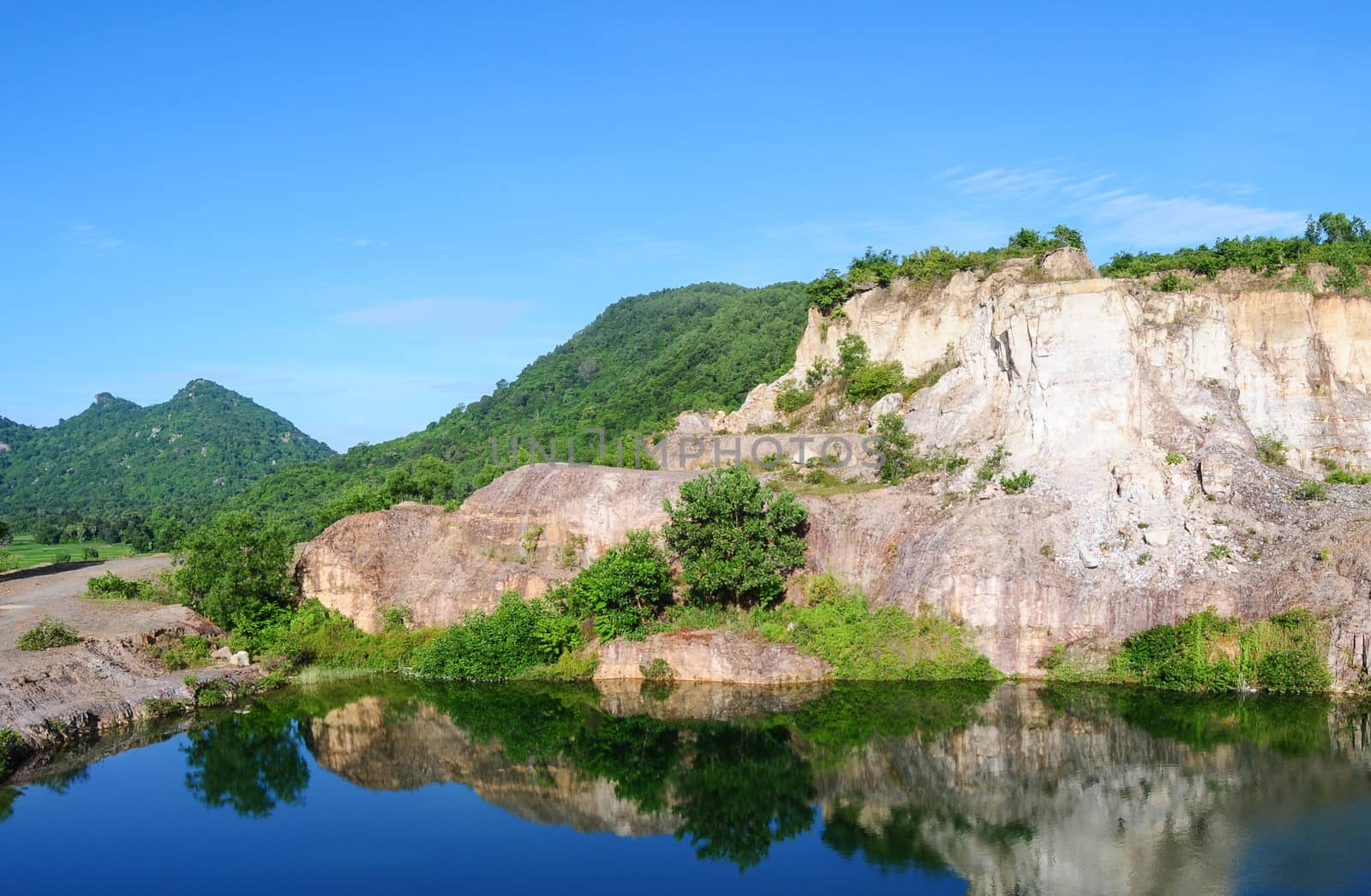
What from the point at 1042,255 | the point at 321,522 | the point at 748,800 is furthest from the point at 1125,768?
the point at 321,522

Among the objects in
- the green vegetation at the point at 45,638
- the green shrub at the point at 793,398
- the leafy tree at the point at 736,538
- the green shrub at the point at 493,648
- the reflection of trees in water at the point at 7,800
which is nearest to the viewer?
the reflection of trees in water at the point at 7,800

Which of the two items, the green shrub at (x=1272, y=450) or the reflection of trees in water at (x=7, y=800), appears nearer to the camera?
the reflection of trees in water at (x=7, y=800)

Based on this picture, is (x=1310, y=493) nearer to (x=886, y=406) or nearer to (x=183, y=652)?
(x=886, y=406)

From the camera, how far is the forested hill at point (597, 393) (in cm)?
6525

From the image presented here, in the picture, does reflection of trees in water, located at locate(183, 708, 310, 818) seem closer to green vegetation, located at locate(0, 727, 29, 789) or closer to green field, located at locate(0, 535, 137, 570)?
green vegetation, located at locate(0, 727, 29, 789)

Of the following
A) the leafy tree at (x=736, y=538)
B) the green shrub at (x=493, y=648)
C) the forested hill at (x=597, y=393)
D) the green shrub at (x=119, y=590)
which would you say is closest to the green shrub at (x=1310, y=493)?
the leafy tree at (x=736, y=538)

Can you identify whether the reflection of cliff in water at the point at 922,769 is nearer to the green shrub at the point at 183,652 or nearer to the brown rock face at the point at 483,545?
the brown rock face at the point at 483,545

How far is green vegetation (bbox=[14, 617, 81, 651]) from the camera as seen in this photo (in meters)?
32.1

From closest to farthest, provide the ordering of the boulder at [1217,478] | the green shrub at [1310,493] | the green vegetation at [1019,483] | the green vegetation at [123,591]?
the green shrub at [1310,493] → the boulder at [1217,478] → the green vegetation at [1019,483] → the green vegetation at [123,591]

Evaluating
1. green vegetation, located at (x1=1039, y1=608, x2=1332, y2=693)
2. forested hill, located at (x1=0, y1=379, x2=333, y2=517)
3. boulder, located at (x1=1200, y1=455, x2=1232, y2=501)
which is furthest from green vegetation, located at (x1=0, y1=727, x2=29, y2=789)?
forested hill, located at (x1=0, y1=379, x2=333, y2=517)

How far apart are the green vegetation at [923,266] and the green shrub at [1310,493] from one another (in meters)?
15.1

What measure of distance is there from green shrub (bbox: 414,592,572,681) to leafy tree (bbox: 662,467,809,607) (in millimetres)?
5264

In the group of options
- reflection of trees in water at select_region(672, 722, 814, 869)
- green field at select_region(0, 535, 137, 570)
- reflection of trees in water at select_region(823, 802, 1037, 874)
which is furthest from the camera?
green field at select_region(0, 535, 137, 570)

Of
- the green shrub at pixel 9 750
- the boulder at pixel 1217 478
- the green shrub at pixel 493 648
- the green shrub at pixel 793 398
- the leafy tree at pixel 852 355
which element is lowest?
the green shrub at pixel 9 750
